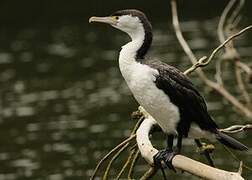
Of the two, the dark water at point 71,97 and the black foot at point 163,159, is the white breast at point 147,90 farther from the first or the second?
the dark water at point 71,97

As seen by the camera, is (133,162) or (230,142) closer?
(230,142)

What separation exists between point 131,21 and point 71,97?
14711mm

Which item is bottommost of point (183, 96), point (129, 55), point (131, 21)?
point (183, 96)

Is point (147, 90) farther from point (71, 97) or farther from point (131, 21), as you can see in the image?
point (71, 97)

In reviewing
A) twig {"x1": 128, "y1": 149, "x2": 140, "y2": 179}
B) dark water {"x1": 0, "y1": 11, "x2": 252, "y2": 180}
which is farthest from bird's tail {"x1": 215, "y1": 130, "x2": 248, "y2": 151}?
dark water {"x1": 0, "y1": 11, "x2": 252, "y2": 180}

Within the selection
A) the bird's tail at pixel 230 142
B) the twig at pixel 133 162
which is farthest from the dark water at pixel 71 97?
the bird's tail at pixel 230 142

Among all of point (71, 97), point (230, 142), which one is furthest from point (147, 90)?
point (71, 97)

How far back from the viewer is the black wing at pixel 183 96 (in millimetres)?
6113

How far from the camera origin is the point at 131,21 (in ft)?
20.3

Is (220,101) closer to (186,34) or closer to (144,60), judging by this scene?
(186,34)

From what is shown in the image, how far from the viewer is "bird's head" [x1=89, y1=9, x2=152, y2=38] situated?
20.3ft

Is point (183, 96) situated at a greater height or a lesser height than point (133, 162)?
greater

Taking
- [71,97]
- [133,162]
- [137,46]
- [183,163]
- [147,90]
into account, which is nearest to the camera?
[183,163]

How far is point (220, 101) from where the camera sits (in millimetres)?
18734
